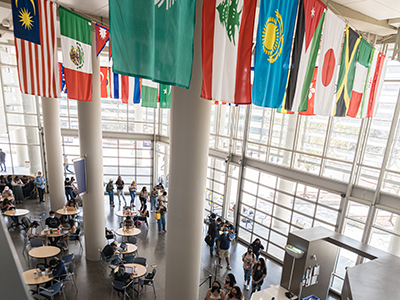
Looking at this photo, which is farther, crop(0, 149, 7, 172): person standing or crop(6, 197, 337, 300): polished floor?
crop(0, 149, 7, 172): person standing

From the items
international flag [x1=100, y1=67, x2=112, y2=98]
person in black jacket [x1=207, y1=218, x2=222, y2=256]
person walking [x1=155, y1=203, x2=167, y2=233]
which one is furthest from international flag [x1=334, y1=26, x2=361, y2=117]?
international flag [x1=100, y1=67, x2=112, y2=98]

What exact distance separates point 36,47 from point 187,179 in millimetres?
4285

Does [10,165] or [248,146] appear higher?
[248,146]

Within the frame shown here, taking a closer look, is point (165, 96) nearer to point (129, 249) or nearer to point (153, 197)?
point (129, 249)

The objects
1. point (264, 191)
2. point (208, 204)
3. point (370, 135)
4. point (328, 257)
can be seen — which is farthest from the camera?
point (208, 204)

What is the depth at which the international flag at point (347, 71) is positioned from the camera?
596 cm

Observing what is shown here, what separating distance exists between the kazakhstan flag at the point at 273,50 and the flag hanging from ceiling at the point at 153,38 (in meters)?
1.21

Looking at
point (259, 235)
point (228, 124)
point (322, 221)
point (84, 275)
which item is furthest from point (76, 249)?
point (322, 221)

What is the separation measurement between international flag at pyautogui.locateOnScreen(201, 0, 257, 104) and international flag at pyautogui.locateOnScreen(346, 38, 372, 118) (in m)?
4.05

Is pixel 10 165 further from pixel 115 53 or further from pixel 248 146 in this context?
pixel 115 53

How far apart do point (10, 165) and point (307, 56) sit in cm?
1874

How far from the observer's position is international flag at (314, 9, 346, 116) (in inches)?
209

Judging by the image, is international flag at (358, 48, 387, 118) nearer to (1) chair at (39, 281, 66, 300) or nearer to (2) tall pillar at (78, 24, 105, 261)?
(2) tall pillar at (78, 24, 105, 261)

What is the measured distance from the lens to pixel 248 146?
1205 cm
